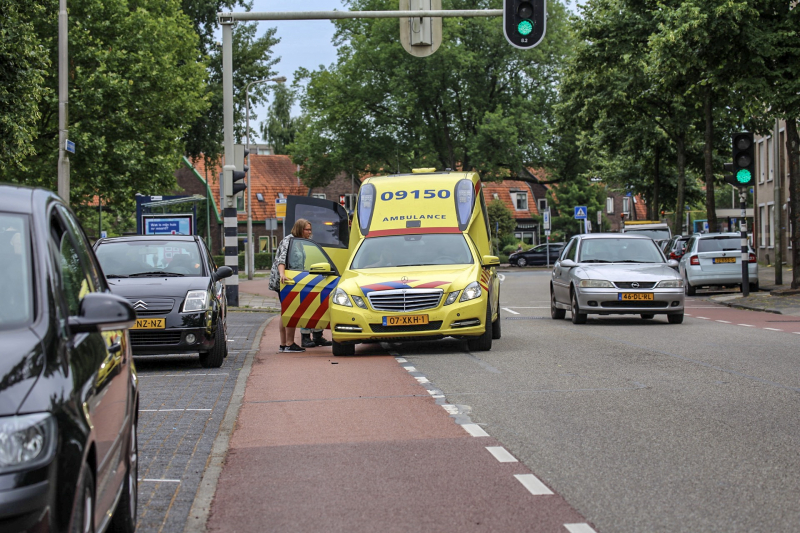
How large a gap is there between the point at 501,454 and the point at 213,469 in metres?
1.82

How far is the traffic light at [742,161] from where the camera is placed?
23719 mm

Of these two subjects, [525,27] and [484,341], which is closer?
[484,341]

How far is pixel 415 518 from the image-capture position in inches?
206

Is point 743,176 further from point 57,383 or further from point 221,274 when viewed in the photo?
point 57,383

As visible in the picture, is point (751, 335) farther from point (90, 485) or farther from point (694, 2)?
point (90, 485)

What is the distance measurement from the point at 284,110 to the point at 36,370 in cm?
8393

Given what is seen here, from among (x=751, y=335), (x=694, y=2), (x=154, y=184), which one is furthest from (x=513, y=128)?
(x=751, y=335)

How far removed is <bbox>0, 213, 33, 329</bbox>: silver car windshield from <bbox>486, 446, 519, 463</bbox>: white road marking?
11.8ft

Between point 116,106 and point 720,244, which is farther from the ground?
point 116,106

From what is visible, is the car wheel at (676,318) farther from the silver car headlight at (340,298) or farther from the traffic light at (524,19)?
the silver car headlight at (340,298)

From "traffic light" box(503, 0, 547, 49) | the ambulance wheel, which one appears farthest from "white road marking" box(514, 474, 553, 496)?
"traffic light" box(503, 0, 547, 49)

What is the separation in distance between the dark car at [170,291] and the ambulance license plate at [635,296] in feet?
24.6

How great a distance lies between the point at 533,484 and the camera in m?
5.94

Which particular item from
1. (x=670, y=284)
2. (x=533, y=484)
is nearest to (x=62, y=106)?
(x=670, y=284)
